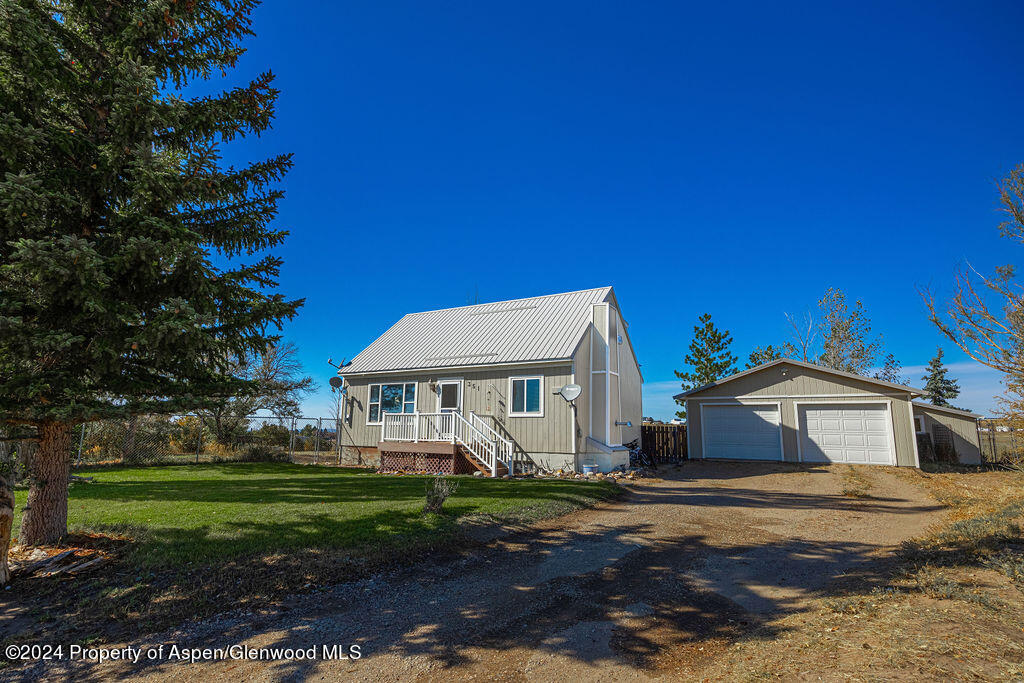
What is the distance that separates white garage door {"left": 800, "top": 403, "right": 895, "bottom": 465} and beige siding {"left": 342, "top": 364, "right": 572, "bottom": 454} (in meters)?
9.99

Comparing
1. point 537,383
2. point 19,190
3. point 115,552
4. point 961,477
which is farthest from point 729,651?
point 961,477

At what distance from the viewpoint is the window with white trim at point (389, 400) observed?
19.0 meters

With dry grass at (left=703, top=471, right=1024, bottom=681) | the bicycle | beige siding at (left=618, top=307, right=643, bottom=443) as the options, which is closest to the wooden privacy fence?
beige siding at (left=618, top=307, right=643, bottom=443)

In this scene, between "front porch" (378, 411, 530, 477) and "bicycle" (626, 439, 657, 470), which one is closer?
"front porch" (378, 411, 530, 477)

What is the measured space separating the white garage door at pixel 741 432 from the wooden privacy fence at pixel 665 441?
1.18m

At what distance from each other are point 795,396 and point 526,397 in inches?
423

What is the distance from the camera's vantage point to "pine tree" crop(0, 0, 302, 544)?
539cm

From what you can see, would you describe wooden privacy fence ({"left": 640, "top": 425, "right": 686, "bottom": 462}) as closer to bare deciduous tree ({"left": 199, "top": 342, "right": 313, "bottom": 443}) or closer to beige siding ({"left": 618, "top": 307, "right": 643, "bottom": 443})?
beige siding ({"left": 618, "top": 307, "right": 643, "bottom": 443})

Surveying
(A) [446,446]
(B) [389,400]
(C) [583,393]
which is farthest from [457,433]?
(B) [389,400]

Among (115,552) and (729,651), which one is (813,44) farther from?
(115,552)

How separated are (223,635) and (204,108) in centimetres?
660

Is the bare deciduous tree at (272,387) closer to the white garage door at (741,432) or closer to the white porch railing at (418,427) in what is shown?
→ the white porch railing at (418,427)

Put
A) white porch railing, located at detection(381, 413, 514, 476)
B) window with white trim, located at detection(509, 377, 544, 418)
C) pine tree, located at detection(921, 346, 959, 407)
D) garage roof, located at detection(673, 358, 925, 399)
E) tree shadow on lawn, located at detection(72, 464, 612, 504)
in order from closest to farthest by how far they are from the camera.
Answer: tree shadow on lawn, located at detection(72, 464, 612, 504), white porch railing, located at detection(381, 413, 514, 476), window with white trim, located at detection(509, 377, 544, 418), garage roof, located at detection(673, 358, 925, 399), pine tree, located at detection(921, 346, 959, 407)

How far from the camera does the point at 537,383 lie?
16.5m
